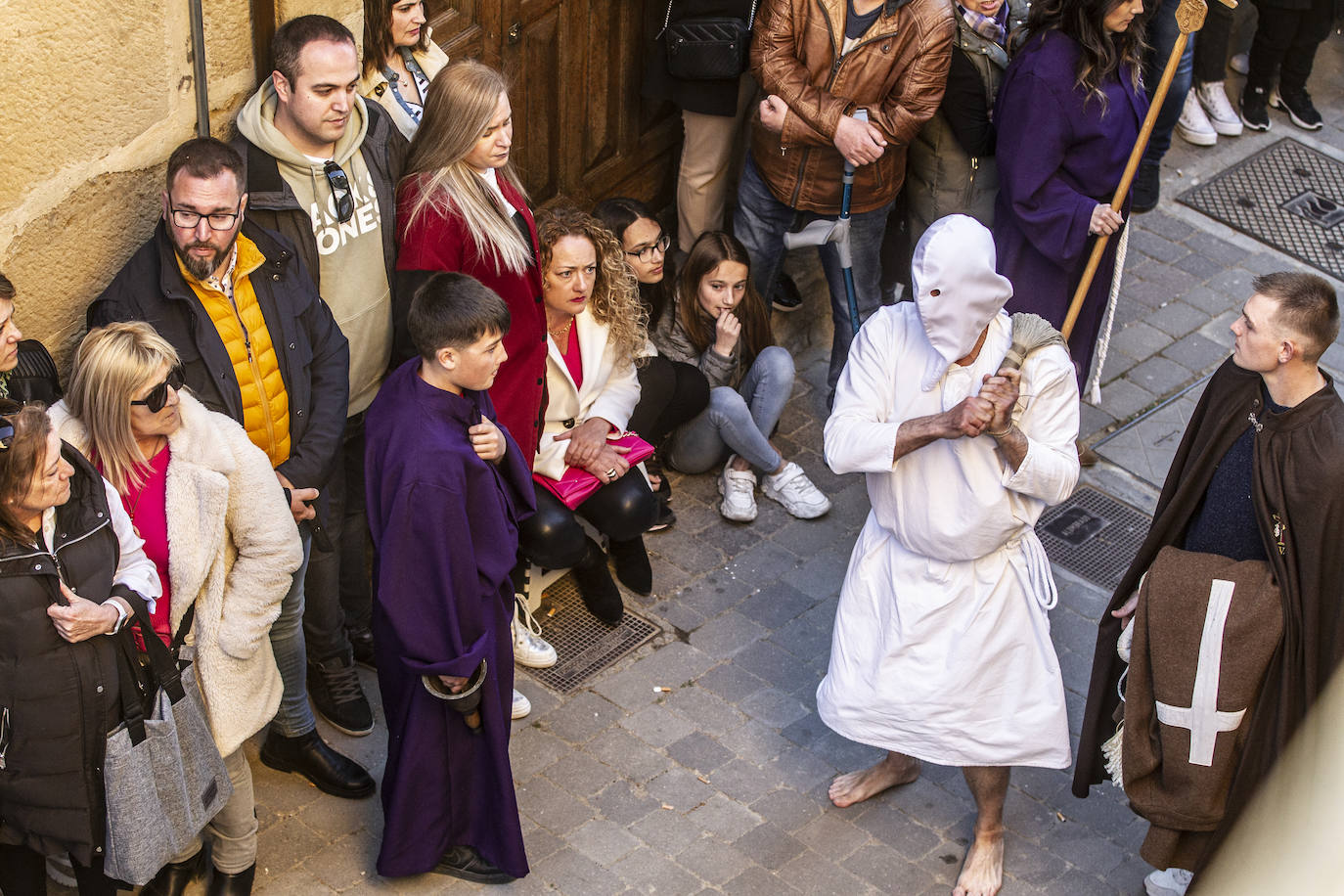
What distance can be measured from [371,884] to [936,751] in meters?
1.76

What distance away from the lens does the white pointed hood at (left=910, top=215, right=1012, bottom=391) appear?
170 inches

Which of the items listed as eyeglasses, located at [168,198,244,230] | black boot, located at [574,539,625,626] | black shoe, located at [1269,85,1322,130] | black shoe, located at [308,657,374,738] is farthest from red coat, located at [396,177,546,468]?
black shoe, located at [1269,85,1322,130]

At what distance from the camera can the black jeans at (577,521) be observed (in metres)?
5.59

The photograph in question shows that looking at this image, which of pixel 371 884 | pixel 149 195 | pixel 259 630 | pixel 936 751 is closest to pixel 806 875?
pixel 936 751

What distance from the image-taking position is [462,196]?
16.6ft

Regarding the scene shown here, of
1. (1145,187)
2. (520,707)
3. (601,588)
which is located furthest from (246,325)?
(1145,187)

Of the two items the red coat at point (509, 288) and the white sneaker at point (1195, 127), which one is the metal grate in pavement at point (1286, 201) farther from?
the red coat at point (509, 288)

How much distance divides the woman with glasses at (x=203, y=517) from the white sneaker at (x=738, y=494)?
94.1 inches

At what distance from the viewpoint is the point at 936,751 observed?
4.83m

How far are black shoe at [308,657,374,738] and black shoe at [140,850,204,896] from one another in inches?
31.8

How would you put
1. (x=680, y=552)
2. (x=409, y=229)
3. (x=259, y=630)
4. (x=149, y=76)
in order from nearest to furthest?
(x=259, y=630)
(x=149, y=76)
(x=409, y=229)
(x=680, y=552)

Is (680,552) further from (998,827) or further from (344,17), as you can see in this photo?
(344,17)

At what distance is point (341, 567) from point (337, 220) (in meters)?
1.33

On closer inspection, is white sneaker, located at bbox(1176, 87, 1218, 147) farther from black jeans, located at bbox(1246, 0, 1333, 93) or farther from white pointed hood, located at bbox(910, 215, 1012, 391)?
white pointed hood, located at bbox(910, 215, 1012, 391)
